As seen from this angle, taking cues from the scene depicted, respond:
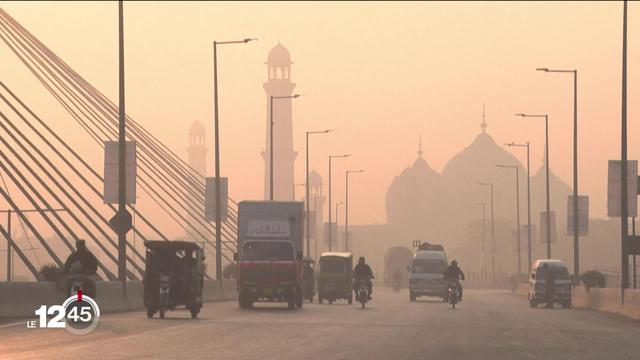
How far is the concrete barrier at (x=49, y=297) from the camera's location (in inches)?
1444

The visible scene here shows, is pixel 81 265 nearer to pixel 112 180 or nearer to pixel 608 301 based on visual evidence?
pixel 112 180

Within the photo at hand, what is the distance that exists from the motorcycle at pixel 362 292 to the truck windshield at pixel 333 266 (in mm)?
9538

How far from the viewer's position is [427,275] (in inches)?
2687

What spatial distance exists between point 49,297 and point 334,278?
26038mm

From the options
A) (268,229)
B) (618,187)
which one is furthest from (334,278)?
(618,187)

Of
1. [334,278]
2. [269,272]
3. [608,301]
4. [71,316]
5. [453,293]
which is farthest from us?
[334,278]

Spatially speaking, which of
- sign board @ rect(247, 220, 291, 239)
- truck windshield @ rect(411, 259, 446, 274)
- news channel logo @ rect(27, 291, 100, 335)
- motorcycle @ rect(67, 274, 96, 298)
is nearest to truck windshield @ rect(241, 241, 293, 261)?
sign board @ rect(247, 220, 291, 239)

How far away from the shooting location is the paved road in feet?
80.6

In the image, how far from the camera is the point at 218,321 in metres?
36.5

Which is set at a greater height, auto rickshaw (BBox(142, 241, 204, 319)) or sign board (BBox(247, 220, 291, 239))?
sign board (BBox(247, 220, 291, 239))

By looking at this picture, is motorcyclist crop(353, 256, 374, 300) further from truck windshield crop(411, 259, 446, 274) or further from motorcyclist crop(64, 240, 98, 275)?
motorcyclist crop(64, 240, 98, 275)

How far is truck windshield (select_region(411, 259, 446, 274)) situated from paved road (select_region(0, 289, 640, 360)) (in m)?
28.0

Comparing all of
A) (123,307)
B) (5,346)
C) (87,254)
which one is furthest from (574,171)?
(5,346)

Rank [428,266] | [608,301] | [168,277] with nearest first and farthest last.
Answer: [168,277] < [608,301] < [428,266]
